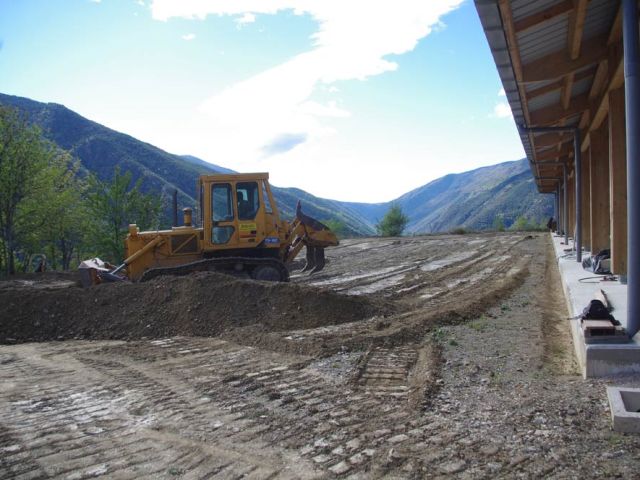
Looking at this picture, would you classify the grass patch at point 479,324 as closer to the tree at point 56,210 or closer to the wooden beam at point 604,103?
the wooden beam at point 604,103

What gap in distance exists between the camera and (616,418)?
3.99 meters

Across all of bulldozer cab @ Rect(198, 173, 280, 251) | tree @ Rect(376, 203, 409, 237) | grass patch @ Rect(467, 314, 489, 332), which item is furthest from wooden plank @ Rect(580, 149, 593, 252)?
tree @ Rect(376, 203, 409, 237)

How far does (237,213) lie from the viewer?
12.9m

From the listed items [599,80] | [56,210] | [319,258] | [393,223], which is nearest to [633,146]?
[599,80]

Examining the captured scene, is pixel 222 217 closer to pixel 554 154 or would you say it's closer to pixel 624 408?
pixel 624 408

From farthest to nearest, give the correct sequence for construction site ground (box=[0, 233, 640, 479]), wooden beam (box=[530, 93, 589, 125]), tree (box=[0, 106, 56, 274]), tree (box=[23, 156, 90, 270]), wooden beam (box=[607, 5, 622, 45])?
tree (box=[23, 156, 90, 270]) < tree (box=[0, 106, 56, 274]) < wooden beam (box=[530, 93, 589, 125]) < wooden beam (box=[607, 5, 622, 45]) < construction site ground (box=[0, 233, 640, 479])

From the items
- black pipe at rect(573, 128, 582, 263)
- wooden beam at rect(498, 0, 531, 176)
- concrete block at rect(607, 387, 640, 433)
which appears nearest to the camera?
concrete block at rect(607, 387, 640, 433)

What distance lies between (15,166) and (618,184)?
23759mm

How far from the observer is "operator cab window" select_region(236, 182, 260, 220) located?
1275 centimetres

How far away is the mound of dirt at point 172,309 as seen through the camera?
9.53 metres

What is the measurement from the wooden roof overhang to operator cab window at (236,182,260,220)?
5.79m

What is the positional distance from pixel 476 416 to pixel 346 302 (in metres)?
5.46

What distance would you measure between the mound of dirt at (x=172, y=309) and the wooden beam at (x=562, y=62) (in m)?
4.65

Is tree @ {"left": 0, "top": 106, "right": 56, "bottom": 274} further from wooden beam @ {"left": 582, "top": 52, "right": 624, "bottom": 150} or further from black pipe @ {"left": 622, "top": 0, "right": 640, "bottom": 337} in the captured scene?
black pipe @ {"left": 622, "top": 0, "right": 640, "bottom": 337}
